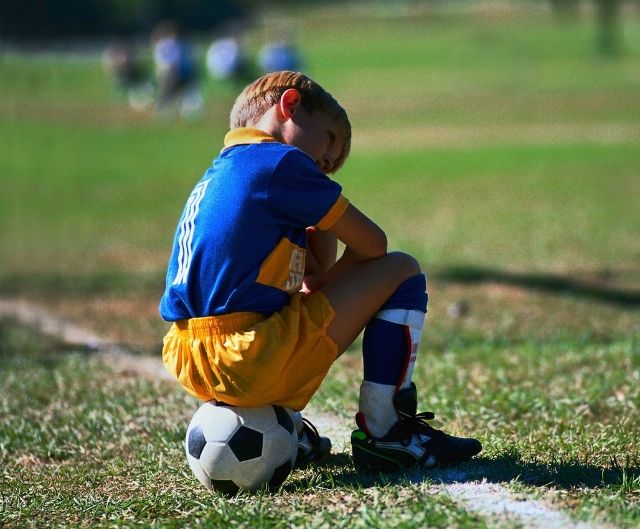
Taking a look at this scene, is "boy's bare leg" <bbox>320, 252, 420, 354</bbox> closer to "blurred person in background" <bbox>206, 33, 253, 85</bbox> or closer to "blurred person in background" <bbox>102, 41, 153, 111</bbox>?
"blurred person in background" <bbox>102, 41, 153, 111</bbox>

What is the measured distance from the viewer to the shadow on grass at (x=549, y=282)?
839 cm

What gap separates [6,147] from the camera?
22984mm

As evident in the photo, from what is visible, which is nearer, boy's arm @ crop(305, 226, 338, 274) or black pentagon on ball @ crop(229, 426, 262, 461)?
black pentagon on ball @ crop(229, 426, 262, 461)

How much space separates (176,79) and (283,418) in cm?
2833

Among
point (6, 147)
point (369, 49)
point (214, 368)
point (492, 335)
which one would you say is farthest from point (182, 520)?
point (369, 49)

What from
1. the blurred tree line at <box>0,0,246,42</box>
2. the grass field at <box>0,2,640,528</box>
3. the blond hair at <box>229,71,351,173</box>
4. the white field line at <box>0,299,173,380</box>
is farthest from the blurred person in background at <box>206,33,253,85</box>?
the blond hair at <box>229,71,351,173</box>

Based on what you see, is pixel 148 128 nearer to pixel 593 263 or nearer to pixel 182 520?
pixel 593 263

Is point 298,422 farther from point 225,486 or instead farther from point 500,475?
point 500,475

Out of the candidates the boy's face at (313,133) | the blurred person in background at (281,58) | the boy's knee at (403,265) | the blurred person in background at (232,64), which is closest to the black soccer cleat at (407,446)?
the boy's knee at (403,265)

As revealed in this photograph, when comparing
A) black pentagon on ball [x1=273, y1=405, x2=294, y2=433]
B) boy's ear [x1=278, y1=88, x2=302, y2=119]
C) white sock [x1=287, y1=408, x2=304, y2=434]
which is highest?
boy's ear [x1=278, y1=88, x2=302, y2=119]

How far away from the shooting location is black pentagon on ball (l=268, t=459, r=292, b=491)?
4078 mm

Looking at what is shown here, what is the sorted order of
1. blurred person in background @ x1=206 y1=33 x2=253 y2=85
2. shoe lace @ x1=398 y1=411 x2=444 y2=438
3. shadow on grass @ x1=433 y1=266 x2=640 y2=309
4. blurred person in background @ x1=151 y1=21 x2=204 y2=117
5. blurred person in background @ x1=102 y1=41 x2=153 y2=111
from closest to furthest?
1. shoe lace @ x1=398 y1=411 x2=444 y2=438
2. shadow on grass @ x1=433 y1=266 x2=640 y2=309
3. blurred person in background @ x1=151 y1=21 x2=204 y2=117
4. blurred person in background @ x1=102 y1=41 x2=153 y2=111
5. blurred person in background @ x1=206 y1=33 x2=253 y2=85

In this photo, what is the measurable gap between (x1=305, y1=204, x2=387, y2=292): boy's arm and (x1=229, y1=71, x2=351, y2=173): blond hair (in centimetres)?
36

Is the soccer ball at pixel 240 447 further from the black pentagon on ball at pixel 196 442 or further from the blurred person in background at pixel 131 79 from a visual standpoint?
the blurred person in background at pixel 131 79
